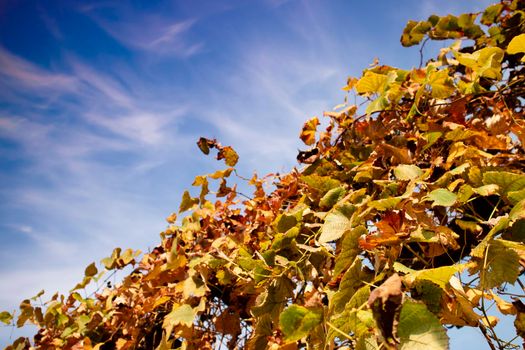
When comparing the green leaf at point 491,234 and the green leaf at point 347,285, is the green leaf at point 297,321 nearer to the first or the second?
the green leaf at point 347,285

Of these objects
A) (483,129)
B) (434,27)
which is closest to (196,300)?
(483,129)

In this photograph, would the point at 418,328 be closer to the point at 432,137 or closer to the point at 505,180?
the point at 505,180

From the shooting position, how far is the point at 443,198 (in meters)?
0.84

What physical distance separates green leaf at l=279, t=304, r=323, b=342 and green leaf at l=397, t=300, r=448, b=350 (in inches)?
8.5

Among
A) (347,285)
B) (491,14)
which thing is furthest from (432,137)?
(491,14)

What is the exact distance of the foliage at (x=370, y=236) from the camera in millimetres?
741

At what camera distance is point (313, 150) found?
5.57ft

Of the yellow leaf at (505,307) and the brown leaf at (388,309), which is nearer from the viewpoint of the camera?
the brown leaf at (388,309)

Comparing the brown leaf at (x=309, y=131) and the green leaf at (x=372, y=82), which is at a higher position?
the brown leaf at (x=309, y=131)

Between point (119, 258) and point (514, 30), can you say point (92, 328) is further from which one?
point (514, 30)

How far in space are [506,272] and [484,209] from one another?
35 centimetres

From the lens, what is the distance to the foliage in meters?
0.74

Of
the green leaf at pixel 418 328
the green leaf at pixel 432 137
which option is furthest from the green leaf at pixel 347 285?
the green leaf at pixel 432 137

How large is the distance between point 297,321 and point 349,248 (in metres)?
0.21
